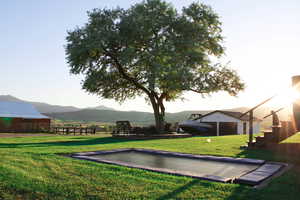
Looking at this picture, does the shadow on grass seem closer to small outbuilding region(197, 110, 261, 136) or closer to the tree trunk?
the tree trunk

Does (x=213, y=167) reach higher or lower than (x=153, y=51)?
lower

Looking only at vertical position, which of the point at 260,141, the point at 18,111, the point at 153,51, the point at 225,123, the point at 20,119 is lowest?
the point at 260,141

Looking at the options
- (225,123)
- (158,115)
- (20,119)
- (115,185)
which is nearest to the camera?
(115,185)

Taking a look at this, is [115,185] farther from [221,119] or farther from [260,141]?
[221,119]

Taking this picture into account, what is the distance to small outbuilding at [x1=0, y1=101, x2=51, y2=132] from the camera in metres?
34.6

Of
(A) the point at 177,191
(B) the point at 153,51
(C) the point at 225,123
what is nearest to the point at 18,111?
(B) the point at 153,51

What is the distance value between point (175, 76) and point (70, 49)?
27.3 ft

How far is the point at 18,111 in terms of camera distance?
37.8 metres

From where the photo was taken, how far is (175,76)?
65.6ft

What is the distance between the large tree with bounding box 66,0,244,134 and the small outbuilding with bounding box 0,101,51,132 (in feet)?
53.1

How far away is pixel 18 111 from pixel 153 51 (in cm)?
2520

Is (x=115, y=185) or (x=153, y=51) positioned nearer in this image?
(x=115, y=185)

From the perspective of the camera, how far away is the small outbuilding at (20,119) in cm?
3456

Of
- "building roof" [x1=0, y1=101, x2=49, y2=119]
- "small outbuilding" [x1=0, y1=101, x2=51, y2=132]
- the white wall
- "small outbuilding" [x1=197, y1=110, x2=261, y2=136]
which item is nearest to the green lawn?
"small outbuilding" [x1=0, y1=101, x2=51, y2=132]
